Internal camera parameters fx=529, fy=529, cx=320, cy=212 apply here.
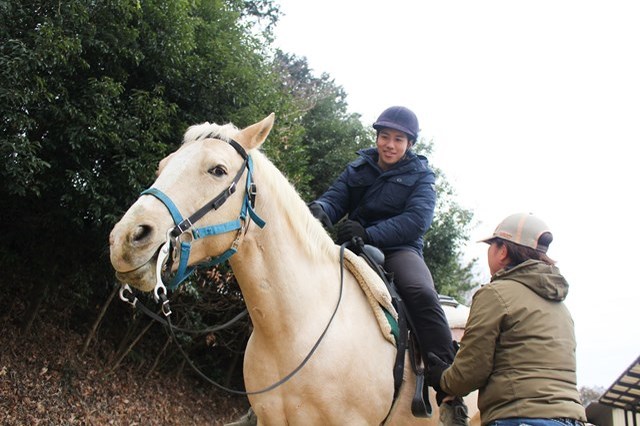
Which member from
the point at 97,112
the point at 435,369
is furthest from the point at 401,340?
the point at 97,112

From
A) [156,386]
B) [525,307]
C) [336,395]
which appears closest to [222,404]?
[156,386]

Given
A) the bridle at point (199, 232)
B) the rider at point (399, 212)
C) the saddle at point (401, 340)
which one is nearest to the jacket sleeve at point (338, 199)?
the rider at point (399, 212)

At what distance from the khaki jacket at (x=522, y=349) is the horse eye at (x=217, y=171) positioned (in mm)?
1802

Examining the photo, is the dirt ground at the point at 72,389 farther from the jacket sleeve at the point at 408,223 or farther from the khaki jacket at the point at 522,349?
the khaki jacket at the point at 522,349

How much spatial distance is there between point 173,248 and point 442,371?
2198mm

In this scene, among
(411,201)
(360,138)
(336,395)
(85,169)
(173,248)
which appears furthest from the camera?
(360,138)

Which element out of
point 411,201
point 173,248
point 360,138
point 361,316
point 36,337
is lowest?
point 36,337

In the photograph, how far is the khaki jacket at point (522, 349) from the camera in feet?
10.0

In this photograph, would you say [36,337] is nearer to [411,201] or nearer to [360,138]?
[411,201]

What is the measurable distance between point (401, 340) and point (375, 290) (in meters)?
0.42

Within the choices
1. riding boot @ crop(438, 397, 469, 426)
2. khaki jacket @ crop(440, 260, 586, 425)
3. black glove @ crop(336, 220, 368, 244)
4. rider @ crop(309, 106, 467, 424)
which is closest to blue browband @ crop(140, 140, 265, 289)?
black glove @ crop(336, 220, 368, 244)

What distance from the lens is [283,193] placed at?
380cm

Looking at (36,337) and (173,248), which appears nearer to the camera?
(173,248)

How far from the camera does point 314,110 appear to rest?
17750 millimetres
